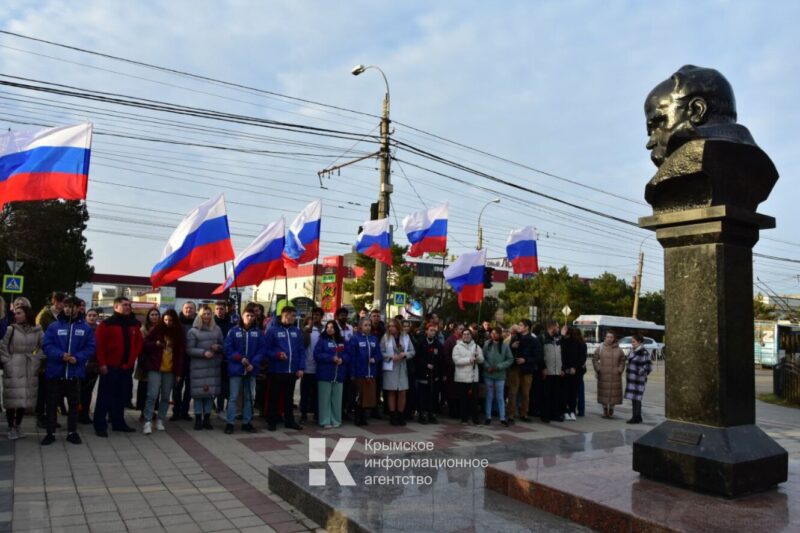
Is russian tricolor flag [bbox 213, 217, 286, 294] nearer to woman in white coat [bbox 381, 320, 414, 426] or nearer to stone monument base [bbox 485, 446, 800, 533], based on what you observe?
woman in white coat [bbox 381, 320, 414, 426]

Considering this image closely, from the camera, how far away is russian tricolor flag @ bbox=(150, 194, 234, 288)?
10.0 metres

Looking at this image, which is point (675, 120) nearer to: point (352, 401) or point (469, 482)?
point (469, 482)

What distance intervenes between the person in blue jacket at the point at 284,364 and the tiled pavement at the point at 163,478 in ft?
1.21

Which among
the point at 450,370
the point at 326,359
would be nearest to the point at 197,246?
the point at 326,359

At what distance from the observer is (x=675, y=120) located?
5.21 m

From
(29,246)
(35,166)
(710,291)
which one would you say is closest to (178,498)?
(710,291)

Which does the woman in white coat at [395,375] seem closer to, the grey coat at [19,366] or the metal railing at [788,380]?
the grey coat at [19,366]

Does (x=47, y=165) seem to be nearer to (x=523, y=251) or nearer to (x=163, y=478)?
(x=163, y=478)

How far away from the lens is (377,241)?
15.3 meters

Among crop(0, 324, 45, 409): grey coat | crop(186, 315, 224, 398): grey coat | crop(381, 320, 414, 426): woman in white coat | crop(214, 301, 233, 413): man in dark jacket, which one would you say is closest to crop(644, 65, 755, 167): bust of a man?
crop(381, 320, 414, 426): woman in white coat

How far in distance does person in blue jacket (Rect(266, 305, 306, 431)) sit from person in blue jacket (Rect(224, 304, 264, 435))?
0.19 metres

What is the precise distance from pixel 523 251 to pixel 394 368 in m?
8.76

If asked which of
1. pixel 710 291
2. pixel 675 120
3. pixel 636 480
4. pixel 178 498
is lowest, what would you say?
pixel 178 498

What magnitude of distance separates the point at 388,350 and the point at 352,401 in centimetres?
109
